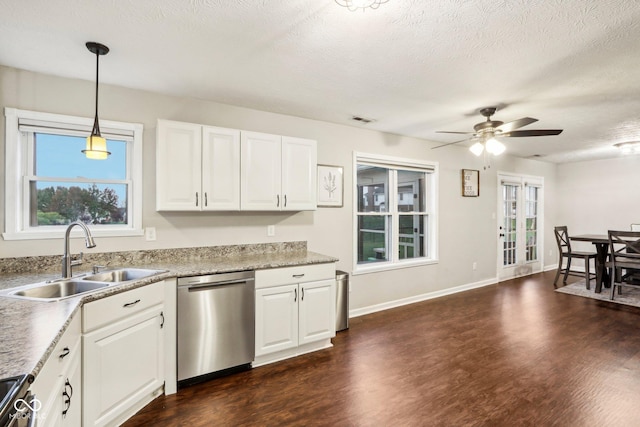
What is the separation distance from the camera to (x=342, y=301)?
3.58 meters

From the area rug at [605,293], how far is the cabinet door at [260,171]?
4995mm

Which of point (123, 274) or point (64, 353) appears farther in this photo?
point (123, 274)

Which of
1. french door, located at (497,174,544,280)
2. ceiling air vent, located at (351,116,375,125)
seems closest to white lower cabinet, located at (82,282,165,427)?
ceiling air vent, located at (351,116,375,125)

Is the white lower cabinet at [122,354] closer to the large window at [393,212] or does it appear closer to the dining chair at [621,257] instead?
the large window at [393,212]

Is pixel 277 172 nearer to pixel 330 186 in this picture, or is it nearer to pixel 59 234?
pixel 330 186

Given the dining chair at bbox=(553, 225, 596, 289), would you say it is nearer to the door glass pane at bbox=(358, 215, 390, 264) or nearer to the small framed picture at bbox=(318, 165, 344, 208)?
the door glass pane at bbox=(358, 215, 390, 264)

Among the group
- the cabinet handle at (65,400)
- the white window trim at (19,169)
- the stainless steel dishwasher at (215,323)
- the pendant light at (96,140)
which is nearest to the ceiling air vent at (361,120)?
the stainless steel dishwasher at (215,323)

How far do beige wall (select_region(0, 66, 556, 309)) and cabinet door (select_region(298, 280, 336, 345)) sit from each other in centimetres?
78

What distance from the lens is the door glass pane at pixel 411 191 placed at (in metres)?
4.73

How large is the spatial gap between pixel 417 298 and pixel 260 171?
3.04 meters

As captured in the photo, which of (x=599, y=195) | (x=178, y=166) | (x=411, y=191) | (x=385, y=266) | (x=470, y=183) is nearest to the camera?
(x=178, y=166)

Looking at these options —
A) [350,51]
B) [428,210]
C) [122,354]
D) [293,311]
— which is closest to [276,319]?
[293,311]

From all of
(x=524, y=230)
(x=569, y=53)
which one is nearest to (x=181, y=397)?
(x=569, y=53)

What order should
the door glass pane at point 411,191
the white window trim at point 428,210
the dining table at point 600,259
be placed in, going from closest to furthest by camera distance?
1. the white window trim at point 428,210
2. the door glass pane at point 411,191
3. the dining table at point 600,259
